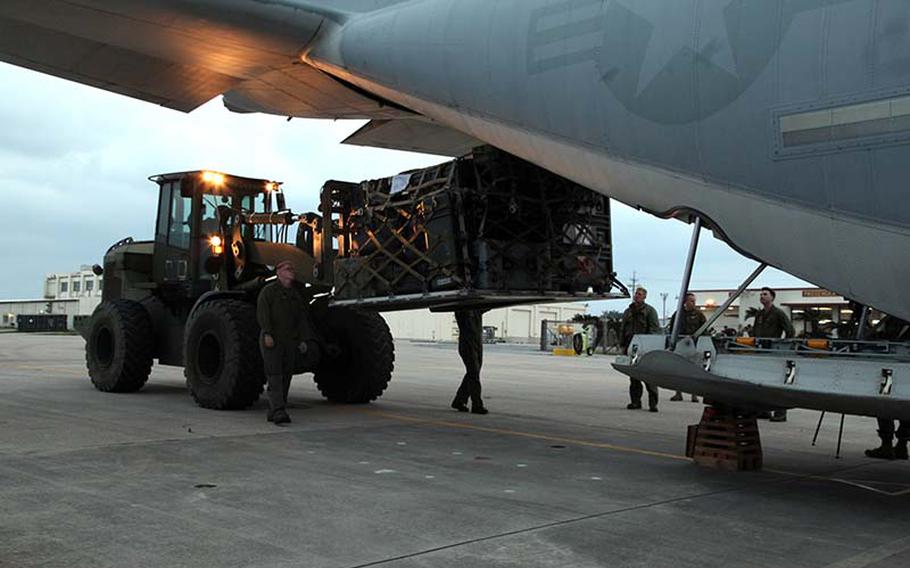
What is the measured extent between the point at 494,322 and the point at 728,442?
211ft

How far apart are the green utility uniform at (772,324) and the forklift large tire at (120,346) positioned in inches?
327

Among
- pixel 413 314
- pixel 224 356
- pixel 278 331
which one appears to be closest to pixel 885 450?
pixel 278 331

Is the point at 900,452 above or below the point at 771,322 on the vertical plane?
below

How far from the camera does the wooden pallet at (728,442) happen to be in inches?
257

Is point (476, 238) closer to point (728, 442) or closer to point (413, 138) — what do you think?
point (728, 442)

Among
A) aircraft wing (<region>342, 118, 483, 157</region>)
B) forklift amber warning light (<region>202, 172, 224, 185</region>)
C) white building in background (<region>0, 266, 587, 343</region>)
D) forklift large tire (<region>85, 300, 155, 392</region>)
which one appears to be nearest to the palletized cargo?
aircraft wing (<region>342, 118, 483, 157</region>)

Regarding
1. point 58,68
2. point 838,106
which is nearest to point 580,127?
point 838,106

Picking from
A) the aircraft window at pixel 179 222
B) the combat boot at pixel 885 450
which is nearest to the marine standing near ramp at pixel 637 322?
the combat boot at pixel 885 450

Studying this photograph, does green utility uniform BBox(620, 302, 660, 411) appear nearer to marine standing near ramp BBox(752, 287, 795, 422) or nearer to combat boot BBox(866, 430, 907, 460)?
marine standing near ramp BBox(752, 287, 795, 422)

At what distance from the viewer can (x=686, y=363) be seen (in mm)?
5320

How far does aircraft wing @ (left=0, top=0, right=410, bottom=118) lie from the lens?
7.75m

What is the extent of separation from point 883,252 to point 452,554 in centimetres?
298

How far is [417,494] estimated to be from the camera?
5.57m

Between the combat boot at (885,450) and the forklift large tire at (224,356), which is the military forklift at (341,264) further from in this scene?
the combat boot at (885,450)
